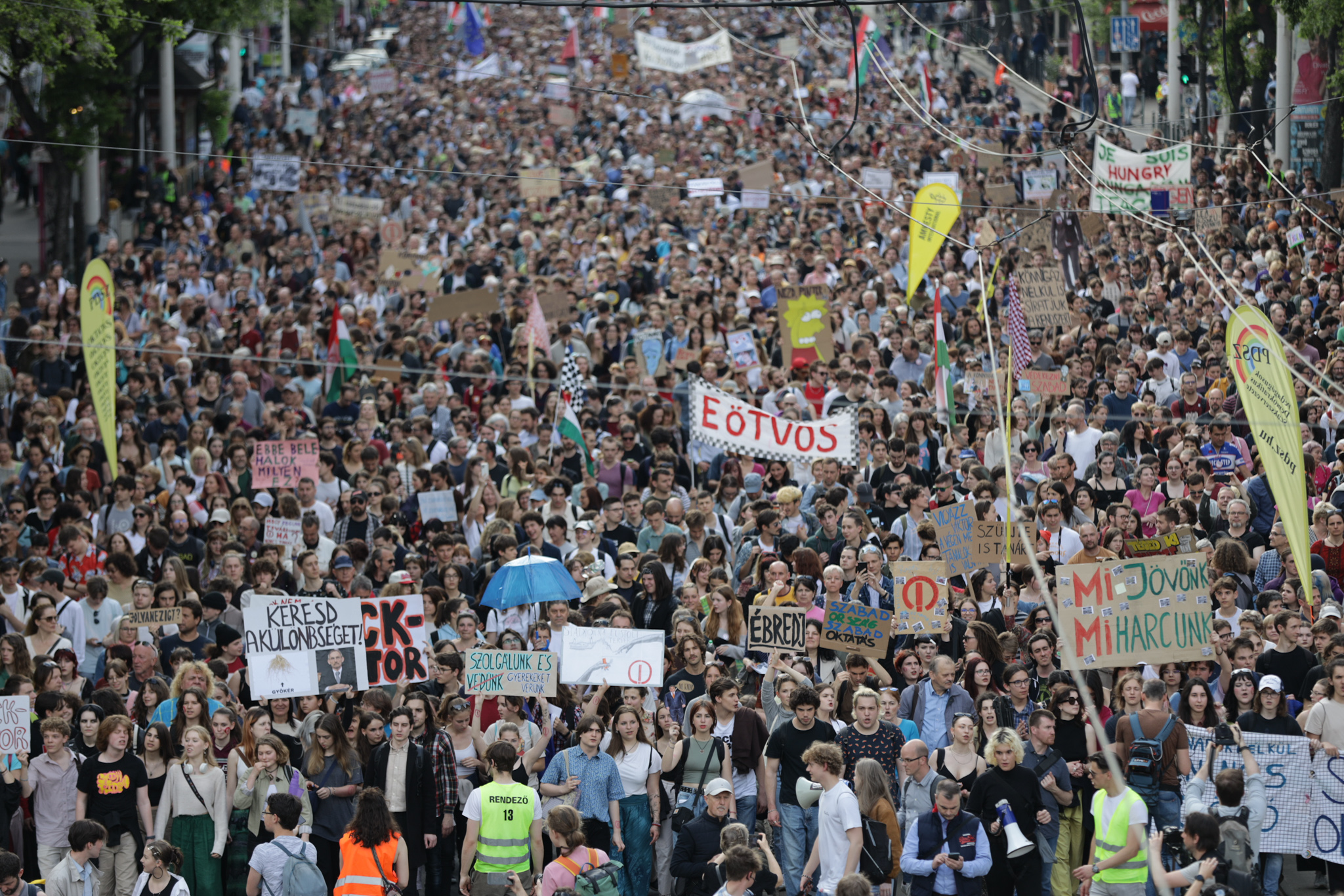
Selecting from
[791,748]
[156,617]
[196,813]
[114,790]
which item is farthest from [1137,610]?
[156,617]

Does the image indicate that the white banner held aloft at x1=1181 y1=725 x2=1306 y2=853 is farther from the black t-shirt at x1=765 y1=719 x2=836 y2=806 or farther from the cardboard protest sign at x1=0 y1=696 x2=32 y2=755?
the cardboard protest sign at x1=0 y1=696 x2=32 y2=755

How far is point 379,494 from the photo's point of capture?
14766 millimetres

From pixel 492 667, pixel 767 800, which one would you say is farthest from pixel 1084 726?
pixel 492 667

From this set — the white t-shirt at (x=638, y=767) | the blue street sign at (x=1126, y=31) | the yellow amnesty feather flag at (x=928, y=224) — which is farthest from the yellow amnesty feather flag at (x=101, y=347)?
the blue street sign at (x=1126, y=31)

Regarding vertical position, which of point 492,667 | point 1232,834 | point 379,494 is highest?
point 379,494

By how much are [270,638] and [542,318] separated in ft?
27.9

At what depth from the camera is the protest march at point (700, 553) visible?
32.0 ft

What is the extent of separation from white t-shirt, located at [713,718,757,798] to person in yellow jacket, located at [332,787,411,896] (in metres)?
2.06

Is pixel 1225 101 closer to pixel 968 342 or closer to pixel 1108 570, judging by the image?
pixel 968 342

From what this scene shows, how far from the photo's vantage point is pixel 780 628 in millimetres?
11070

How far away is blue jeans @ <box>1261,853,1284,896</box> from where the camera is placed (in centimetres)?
991

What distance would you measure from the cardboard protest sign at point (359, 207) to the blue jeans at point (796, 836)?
2067 centimetres

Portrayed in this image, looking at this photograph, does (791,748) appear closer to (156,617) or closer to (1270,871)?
(1270,871)

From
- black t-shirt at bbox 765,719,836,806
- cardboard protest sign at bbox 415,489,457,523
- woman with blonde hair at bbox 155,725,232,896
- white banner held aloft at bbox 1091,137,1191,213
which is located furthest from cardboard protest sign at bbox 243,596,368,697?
white banner held aloft at bbox 1091,137,1191,213
